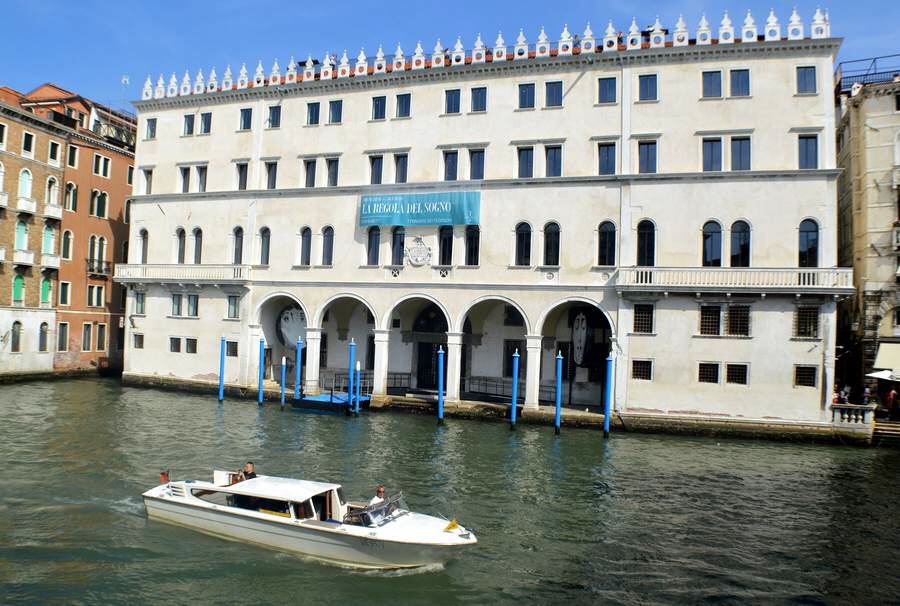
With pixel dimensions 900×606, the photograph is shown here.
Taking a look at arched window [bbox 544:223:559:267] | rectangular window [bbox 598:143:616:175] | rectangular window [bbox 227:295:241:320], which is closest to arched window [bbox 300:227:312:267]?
rectangular window [bbox 227:295:241:320]

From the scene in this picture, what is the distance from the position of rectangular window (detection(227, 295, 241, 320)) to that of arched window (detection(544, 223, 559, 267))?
50.3 feet

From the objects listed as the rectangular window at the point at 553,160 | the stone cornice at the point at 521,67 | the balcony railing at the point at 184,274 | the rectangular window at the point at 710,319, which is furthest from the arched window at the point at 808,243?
the balcony railing at the point at 184,274

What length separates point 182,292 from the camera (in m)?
35.2

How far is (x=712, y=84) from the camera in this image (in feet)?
89.0

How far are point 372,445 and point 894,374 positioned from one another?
20.5m

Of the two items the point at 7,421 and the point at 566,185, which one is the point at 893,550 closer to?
the point at 566,185

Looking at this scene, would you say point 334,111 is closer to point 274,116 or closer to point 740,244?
point 274,116

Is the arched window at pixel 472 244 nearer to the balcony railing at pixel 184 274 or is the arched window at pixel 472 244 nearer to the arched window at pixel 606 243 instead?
the arched window at pixel 606 243

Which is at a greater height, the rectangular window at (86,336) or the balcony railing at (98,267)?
the balcony railing at (98,267)

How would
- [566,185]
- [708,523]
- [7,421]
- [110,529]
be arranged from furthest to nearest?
[566,185] → [7,421] → [708,523] → [110,529]

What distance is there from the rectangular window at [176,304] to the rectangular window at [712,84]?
26676mm

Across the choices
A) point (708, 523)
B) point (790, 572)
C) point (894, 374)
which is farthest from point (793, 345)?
point (790, 572)

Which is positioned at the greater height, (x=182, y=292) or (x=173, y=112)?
(x=173, y=112)

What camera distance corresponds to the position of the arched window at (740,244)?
26344mm
